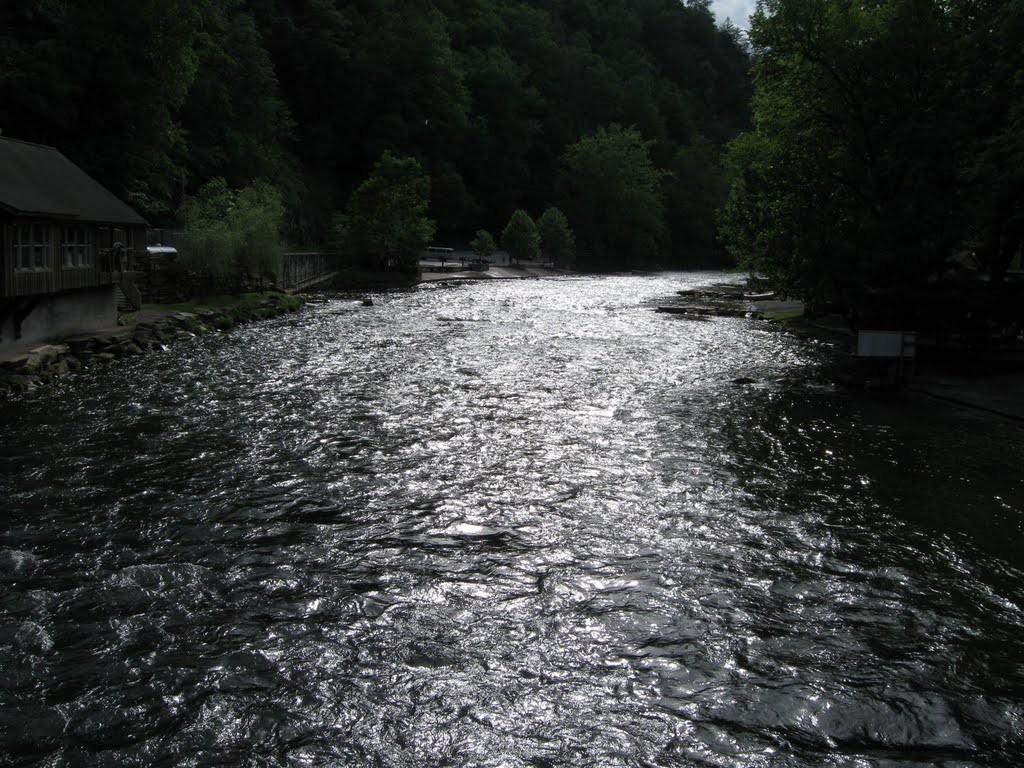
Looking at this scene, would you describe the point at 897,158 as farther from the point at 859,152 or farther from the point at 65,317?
the point at 65,317

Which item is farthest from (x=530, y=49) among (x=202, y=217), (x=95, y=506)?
(x=95, y=506)

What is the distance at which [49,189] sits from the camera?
105 feet

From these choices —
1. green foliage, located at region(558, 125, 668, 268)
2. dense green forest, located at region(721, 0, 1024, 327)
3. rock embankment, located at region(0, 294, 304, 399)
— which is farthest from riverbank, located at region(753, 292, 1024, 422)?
green foliage, located at region(558, 125, 668, 268)

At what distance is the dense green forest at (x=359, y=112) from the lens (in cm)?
5338

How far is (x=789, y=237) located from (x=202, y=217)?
36.4m

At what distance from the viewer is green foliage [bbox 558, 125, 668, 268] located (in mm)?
140375

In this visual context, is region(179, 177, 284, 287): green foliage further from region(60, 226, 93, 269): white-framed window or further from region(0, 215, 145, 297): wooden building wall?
region(60, 226, 93, 269): white-framed window

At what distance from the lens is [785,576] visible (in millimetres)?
12484

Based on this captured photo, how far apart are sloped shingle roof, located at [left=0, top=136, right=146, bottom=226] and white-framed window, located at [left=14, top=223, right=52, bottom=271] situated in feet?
2.86

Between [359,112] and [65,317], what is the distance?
10160cm

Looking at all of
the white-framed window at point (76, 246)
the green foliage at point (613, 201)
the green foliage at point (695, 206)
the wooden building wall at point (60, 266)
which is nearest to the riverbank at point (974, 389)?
Answer: the wooden building wall at point (60, 266)

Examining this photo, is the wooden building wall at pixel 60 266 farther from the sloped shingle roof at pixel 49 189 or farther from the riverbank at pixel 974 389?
the riverbank at pixel 974 389

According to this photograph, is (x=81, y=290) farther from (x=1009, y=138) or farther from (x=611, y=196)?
(x=611, y=196)

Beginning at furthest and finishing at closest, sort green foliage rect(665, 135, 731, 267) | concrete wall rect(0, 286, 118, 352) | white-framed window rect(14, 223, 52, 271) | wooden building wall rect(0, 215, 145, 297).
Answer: green foliage rect(665, 135, 731, 267) < concrete wall rect(0, 286, 118, 352) < white-framed window rect(14, 223, 52, 271) < wooden building wall rect(0, 215, 145, 297)
